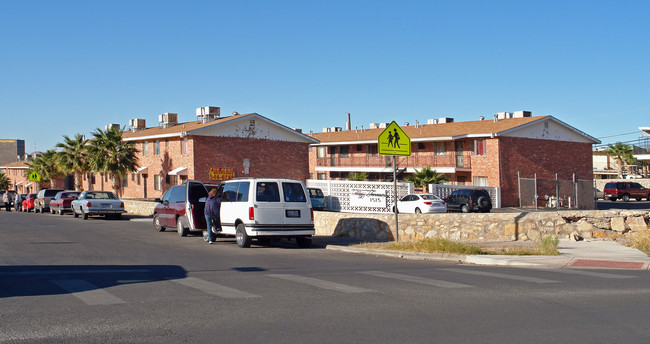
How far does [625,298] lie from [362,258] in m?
7.13

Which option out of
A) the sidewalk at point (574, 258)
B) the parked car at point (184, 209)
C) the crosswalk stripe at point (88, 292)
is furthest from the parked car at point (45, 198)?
the crosswalk stripe at point (88, 292)

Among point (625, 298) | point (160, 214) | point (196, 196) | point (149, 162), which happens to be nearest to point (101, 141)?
point (149, 162)

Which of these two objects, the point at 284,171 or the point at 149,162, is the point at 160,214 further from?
the point at 149,162

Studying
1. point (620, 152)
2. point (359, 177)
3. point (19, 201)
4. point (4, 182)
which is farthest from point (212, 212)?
point (4, 182)

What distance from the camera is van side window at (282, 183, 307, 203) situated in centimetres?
1781

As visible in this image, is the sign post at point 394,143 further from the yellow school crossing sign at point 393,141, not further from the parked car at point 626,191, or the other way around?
the parked car at point 626,191

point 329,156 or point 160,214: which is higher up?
point 329,156

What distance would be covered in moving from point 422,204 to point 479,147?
14353 mm

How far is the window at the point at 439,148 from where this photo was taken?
50469 mm

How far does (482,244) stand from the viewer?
17375mm

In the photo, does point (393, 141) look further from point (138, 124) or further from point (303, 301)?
point (138, 124)

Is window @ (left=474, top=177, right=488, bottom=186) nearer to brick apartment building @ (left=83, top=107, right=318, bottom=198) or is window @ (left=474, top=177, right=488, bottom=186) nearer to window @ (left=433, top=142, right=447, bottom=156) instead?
window @ (left=433, top=142, right=447, bottom=156)

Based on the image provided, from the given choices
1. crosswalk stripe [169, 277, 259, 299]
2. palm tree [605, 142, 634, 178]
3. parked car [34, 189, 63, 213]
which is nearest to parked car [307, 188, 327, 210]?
parked car [34, 189, 63, 213]

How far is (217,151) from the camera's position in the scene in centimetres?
4509
